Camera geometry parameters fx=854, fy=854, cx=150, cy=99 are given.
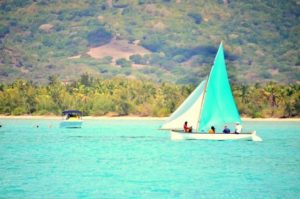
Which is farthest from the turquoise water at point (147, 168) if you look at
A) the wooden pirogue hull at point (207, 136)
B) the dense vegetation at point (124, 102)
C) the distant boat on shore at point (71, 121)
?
the dense vegetation at point (124, 102)

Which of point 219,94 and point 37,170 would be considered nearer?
point 37,170

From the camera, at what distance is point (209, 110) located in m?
69.6

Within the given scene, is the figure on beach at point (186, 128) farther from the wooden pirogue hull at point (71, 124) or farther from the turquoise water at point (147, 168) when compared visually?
the wooden pirogue hull at point (71, 124)

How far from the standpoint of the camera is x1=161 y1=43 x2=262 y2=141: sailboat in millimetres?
68562

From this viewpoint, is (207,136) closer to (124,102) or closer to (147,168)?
(147,168)

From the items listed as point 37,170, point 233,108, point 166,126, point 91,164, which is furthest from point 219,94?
point 37,170

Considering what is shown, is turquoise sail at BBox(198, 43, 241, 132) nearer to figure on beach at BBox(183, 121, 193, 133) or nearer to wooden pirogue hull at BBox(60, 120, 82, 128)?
figure on beach at BBox(183, 121, 193, 133)

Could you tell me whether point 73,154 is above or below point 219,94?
below

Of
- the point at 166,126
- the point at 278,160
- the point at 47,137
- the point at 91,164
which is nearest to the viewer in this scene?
the point at 91,164

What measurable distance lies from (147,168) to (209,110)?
1967 cm

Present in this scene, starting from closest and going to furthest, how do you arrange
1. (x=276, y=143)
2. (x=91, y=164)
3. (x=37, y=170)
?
1. (x=37, y=170)
2. (x=91, y=164)
3. (x=276, y=143)

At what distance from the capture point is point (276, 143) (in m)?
78.2

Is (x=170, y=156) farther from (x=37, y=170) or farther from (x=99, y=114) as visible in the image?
(x=99, y=114)

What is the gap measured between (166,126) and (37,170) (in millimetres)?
19703
